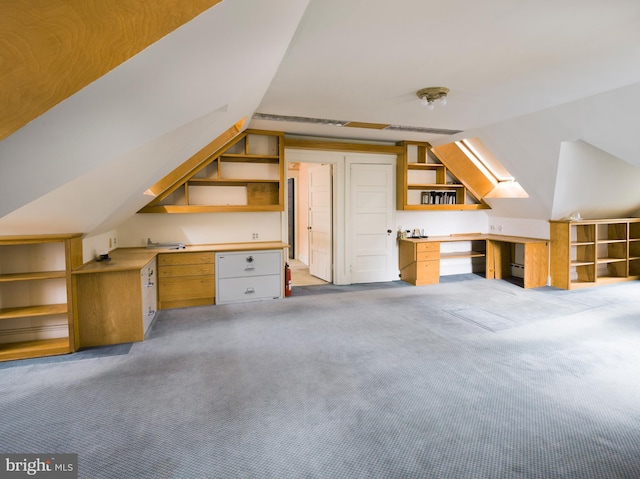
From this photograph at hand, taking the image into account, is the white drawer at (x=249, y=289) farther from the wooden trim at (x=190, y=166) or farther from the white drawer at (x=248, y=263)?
the wooden trim at (x=190, y=166)

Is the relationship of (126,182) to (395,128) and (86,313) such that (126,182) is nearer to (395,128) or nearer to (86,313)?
(86,313)

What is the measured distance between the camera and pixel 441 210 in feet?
23.6

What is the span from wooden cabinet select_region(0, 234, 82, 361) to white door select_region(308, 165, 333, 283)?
12.8ft

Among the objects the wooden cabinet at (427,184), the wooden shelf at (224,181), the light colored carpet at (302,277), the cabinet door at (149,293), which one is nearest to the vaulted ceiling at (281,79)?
the cabinet door at (149,293)

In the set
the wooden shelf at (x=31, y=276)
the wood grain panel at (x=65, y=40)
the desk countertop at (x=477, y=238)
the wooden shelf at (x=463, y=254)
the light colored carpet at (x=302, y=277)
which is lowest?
the light colored carpet at (x=302, y=277)

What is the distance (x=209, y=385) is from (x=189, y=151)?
2.39 metres

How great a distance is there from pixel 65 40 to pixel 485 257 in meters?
7.55

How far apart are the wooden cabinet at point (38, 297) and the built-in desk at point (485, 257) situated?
498 centimetres

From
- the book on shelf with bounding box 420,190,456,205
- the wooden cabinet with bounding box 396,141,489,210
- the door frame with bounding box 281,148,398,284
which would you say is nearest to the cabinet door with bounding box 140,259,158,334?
the door frame with bounding box 281,148,398,284

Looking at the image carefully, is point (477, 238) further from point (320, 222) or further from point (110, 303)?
point (110, 303)

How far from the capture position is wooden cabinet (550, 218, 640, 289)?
6.09 m

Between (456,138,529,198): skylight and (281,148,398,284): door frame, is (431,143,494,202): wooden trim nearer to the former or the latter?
(456,138,529,198): skylight

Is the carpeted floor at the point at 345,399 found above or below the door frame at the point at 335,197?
below

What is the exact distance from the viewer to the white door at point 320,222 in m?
6.71
